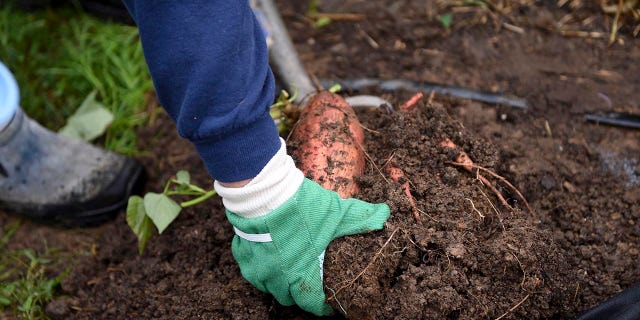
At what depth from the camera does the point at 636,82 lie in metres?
2.03

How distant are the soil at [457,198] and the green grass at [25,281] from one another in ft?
0.17

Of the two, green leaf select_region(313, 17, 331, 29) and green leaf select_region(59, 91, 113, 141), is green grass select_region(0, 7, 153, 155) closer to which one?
green leaf select_region(59, 91, 113, 141)

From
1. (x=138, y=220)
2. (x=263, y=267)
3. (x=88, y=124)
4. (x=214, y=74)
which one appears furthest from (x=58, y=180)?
(x=214, y=74)

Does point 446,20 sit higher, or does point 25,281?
point 446,20

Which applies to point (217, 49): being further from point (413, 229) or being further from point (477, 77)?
point (477, 77)

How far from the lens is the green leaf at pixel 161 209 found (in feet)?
5.47

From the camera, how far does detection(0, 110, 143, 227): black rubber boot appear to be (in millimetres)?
1911

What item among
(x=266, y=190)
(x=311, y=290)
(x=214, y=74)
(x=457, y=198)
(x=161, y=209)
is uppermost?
(x=214, y=74)

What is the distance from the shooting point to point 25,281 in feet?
5.76

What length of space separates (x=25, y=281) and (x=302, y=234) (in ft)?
3.07

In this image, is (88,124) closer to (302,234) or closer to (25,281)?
(25,281)

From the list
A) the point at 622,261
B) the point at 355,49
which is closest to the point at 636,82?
the point at 622,261

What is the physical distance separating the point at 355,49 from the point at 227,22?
1237 mm

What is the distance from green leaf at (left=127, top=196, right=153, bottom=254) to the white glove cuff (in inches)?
19.3
